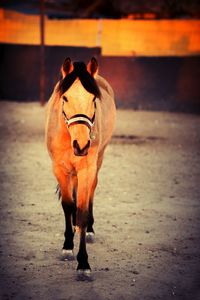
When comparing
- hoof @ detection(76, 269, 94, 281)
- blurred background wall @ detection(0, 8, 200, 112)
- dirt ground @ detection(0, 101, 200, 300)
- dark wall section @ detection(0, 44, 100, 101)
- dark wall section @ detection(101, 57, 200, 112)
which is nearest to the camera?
dirt ground @ detection(0, 101, 200, 300)

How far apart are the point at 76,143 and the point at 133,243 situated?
4.97 ft

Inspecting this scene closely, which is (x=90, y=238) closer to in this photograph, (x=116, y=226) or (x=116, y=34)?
(x=116, y=226)

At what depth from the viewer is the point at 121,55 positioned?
1520 centimetres

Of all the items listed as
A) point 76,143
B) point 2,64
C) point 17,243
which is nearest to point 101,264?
point 17,243

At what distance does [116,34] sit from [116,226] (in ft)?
38.5

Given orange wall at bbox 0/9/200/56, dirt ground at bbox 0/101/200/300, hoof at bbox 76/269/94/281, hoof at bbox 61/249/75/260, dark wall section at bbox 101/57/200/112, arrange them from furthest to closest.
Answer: orange wall at bbox 0/9/200/56 < dark wall section at bbox 101/57/200/112 < hoof at bbox 61/249/75/260 < hoof at bbox 76/269/94/281 < dirt ground at bbox 0/101/200/300

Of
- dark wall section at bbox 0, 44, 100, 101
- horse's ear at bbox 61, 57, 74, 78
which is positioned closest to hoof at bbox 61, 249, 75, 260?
horse's ear at bbox 61, 57, 74, 78

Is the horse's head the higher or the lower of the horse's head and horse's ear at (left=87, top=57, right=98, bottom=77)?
the lower

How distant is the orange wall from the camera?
15672 millimetres

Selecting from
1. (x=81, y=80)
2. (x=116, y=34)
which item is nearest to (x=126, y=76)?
(x=116, y=34)

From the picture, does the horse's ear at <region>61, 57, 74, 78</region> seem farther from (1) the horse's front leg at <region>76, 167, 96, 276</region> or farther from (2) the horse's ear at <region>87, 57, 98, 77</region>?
(1) the horse's front leg at <region>76, 167, 96, 276</region>

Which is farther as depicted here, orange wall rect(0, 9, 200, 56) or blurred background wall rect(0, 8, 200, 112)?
orange wall rect(0, 9, 200, 56)

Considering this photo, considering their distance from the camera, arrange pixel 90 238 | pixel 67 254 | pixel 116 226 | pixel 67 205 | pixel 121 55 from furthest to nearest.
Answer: pixel 121 55, pixel 116 226, pixel 90 238, pixel 67 205, pixel 67 254

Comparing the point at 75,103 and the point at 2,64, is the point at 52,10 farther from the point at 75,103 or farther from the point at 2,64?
the point at 75,103
